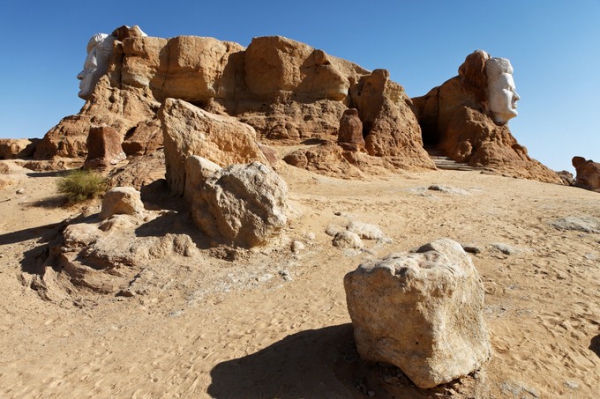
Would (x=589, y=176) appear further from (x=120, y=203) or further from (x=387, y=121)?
(x=120, y=203)

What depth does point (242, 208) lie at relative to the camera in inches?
216

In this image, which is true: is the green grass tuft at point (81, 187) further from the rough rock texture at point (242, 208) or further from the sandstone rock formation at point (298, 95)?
the sandstone rock formation at point (298, 95)

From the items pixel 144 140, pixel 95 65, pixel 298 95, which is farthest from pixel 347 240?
pixel 95 65

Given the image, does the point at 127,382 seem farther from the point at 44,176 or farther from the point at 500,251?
the point at 44,176

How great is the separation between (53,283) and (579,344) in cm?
602

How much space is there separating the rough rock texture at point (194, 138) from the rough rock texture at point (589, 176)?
46.0 ft

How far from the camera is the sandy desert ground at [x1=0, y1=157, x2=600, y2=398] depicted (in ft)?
9.89

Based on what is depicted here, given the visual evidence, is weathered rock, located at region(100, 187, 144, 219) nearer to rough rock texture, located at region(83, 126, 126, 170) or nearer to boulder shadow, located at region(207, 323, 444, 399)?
boulder shadow, located at region(207, 323, 444, 399)

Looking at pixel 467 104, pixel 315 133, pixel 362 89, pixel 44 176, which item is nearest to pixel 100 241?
pixel 44 176

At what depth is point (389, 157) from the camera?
48.2ft

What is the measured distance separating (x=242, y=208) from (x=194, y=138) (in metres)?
2.19

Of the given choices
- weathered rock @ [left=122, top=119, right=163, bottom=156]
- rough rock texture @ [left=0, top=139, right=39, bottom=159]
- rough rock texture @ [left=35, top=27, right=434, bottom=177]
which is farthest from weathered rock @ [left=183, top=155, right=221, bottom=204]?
rough rock texture @ [left=0, top=139, right=39, bottom=159]

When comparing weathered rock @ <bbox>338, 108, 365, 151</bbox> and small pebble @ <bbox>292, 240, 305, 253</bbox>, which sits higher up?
weathered rock @ <bbox>338, 108, 365, 151</bbox>

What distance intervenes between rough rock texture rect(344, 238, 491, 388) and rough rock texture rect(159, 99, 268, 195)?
465cm
